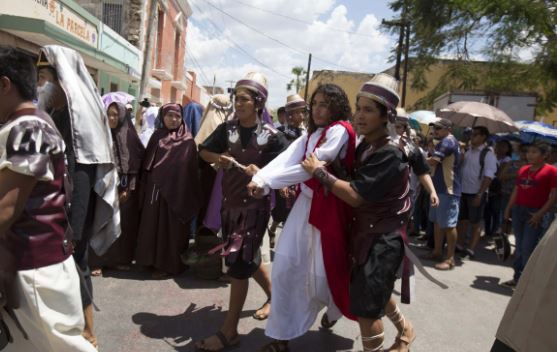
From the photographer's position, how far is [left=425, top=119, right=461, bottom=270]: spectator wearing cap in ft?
20.4

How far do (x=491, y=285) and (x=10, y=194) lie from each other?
18.1 ft

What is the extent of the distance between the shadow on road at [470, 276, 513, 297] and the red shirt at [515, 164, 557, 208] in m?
1.05

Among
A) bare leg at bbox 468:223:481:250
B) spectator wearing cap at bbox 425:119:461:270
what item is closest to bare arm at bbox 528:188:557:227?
spectator wearing cap at bbox 425:119:461:270

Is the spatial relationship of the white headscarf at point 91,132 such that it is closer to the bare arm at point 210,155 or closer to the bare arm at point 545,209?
the bare arm at point 210,155

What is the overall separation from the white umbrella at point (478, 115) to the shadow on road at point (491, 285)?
3010 millimetres

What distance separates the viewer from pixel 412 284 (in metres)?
3.26

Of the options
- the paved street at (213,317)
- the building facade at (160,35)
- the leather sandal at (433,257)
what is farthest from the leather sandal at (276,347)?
the building facade at (160,35)

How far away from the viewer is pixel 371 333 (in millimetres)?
2785

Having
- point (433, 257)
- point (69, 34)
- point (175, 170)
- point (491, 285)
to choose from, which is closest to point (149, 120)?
point (175, 170)

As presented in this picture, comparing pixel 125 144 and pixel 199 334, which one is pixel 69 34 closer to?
pixel 125 144

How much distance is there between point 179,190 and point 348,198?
2.62 meters

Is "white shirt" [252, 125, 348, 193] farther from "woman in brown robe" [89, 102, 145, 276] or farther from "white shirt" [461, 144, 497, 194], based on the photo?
"white shirt" [461, 144, 497, 194]

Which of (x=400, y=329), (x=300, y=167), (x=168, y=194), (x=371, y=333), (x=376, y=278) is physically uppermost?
(x=300, y=167)

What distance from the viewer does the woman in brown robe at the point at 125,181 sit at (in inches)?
177
